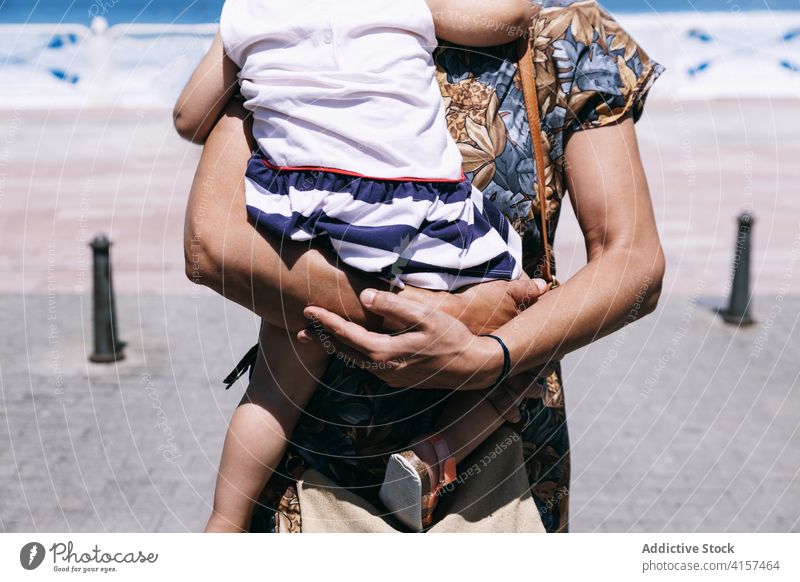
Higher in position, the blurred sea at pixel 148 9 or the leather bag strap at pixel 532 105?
the leather bag strap at pixel 532 105

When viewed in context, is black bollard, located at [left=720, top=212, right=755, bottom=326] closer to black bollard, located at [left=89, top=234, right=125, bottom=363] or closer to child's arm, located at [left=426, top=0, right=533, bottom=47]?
black bollard, located at [left=89, top=234, right=125, bottom=363]

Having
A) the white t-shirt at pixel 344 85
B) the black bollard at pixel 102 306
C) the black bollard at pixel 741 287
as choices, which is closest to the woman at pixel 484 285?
the white t-shirt at pixel 344 85

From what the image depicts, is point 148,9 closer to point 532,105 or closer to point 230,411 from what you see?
point 230,411

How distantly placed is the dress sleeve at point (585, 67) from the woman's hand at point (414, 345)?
0.42 m

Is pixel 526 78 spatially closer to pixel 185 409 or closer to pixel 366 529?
pixel 366 529

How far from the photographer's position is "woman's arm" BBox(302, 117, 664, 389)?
5.45 ft

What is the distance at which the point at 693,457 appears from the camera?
5395mm

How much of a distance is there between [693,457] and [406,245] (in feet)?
13.5

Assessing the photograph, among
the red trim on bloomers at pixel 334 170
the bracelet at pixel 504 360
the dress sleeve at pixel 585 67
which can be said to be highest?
the dress sleeve at pixel 585 67

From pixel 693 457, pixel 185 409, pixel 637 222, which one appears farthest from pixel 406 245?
pixel 185 409

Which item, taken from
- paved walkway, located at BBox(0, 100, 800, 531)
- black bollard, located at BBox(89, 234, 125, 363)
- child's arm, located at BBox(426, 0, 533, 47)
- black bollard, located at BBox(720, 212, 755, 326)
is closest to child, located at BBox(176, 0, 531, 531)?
child's arm, located at BBox(426, 0, 533, 47)

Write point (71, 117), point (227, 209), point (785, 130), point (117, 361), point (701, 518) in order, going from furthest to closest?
point (71, 117) < point (785, 130) < point (117, 361) < point (701, 518) < point (227, 209)

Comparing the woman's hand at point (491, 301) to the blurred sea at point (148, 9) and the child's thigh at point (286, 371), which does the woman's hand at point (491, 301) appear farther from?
the blurred sea at point (148, 9)

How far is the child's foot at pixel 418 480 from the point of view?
1727 millimetres
